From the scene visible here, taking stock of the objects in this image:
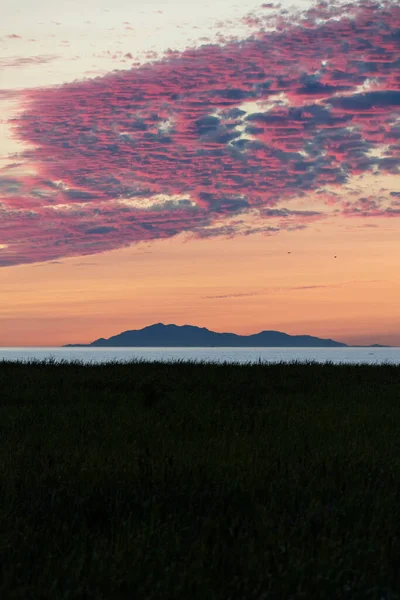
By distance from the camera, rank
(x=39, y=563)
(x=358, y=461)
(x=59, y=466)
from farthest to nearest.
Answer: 1. (x=358, y=461)
2. (x=59, y=466)
3. (x=39, y=563)

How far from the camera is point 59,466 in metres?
8.38

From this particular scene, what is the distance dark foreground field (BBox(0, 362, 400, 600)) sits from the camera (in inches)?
203

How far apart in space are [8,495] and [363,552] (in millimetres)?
3650

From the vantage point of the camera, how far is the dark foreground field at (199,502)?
514 cm

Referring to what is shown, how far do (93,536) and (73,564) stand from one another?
2.91ft

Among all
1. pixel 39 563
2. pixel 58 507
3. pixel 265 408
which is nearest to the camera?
pixel 39 563

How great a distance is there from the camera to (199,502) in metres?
7.17

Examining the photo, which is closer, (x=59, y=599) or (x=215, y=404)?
(x=59, y=599)

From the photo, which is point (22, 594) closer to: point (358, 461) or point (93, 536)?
point (93, 536)

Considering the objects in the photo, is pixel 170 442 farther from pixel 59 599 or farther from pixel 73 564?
pixel 59 599

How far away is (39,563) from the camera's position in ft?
18.1

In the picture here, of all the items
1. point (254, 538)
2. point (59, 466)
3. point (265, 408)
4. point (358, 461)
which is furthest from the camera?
point (265, 408)

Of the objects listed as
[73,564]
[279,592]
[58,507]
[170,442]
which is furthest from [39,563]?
[170,442]

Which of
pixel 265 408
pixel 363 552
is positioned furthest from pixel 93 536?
pixel 265 408
